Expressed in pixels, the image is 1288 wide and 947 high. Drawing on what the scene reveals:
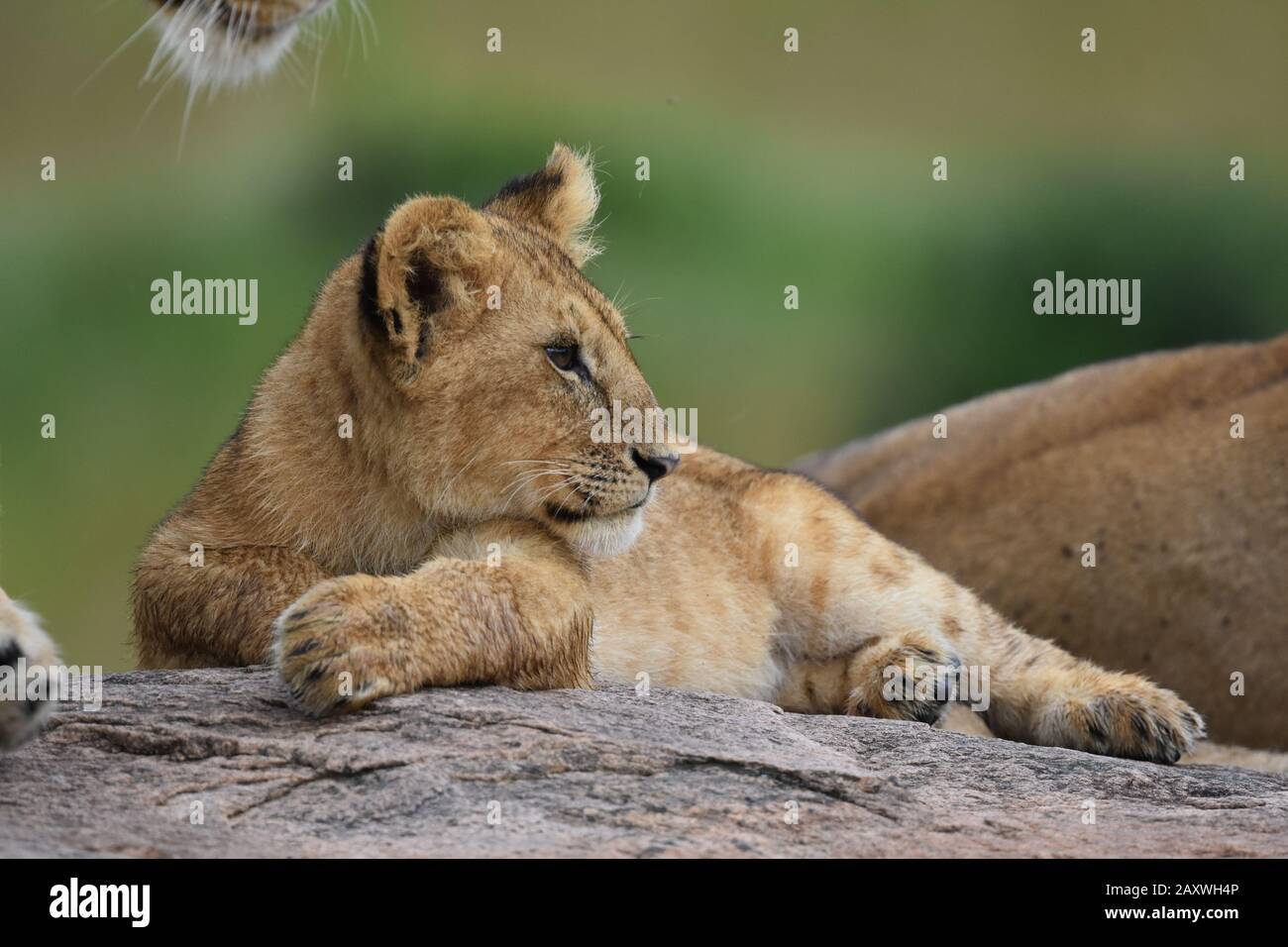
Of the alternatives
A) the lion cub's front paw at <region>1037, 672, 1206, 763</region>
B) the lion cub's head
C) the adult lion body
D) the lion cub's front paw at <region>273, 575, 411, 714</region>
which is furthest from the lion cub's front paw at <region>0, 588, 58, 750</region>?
the adult lion body

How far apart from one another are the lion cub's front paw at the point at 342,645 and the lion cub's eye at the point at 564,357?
0.85 meters

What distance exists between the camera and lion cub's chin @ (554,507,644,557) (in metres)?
4.48

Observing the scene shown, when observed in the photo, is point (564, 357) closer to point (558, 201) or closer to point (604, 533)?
point (604, 533)

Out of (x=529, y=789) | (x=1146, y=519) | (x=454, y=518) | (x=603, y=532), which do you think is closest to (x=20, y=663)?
(x=529, y=789)

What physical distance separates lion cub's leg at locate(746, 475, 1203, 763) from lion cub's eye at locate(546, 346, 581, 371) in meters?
1.26

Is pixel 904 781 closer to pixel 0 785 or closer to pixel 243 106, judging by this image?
pixel 0 785

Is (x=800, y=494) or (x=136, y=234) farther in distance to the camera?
(x=136, y=234)

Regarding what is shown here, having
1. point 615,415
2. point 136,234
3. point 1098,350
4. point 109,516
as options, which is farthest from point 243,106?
point 615,415

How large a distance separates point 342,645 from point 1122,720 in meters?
2.40

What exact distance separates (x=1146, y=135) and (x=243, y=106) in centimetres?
678

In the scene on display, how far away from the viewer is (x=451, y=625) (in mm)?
4031

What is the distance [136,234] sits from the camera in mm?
11375

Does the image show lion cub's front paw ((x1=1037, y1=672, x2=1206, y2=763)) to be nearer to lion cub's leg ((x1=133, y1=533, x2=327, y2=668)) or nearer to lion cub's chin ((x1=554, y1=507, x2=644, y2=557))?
lion cub's chin ((x1=554, y1=507, x2=644, y2=557))

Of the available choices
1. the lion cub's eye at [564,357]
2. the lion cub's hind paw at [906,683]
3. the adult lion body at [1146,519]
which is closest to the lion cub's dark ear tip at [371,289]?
the lion cub's eye at [564,357]
